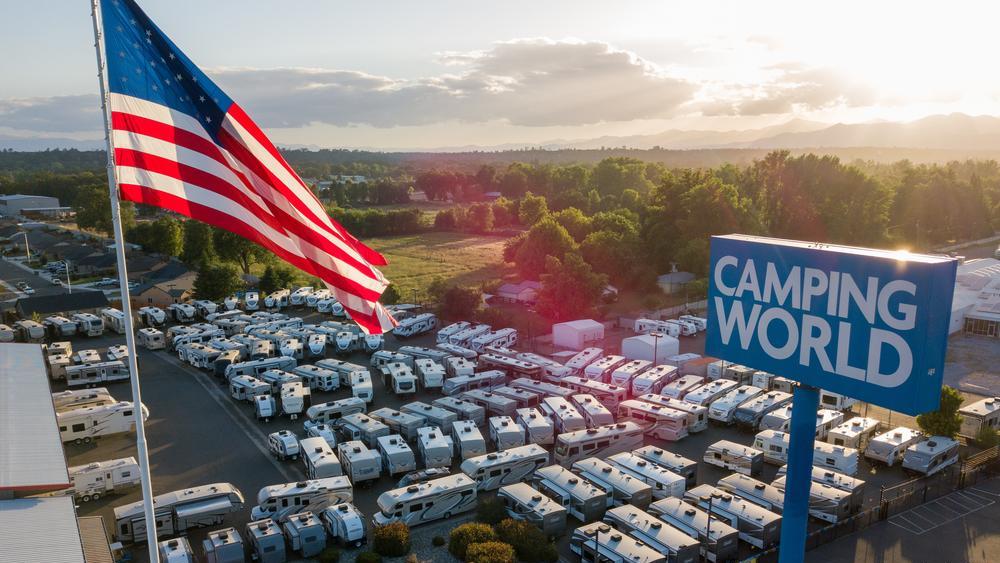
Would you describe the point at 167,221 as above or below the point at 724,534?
above

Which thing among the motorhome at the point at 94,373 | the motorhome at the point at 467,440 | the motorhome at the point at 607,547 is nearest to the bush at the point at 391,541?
the motorhome at the point at 607,547

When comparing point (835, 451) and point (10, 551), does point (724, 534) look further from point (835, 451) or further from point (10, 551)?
point (10, 551)

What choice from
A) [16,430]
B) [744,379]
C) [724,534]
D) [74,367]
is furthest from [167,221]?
[724,534]

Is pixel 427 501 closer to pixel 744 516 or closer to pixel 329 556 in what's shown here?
pixel 329 556

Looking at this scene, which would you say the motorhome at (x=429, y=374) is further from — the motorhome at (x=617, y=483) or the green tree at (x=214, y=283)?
the green tree at (x=214, y=283)

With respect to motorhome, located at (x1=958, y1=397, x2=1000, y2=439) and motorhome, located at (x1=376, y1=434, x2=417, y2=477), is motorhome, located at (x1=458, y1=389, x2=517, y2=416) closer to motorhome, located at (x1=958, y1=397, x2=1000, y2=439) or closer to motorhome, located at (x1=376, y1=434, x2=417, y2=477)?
motorhome, located at (x1=376, y1=434, x2=417, y2=477)

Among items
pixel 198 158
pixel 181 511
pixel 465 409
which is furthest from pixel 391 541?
pixel 198 158
